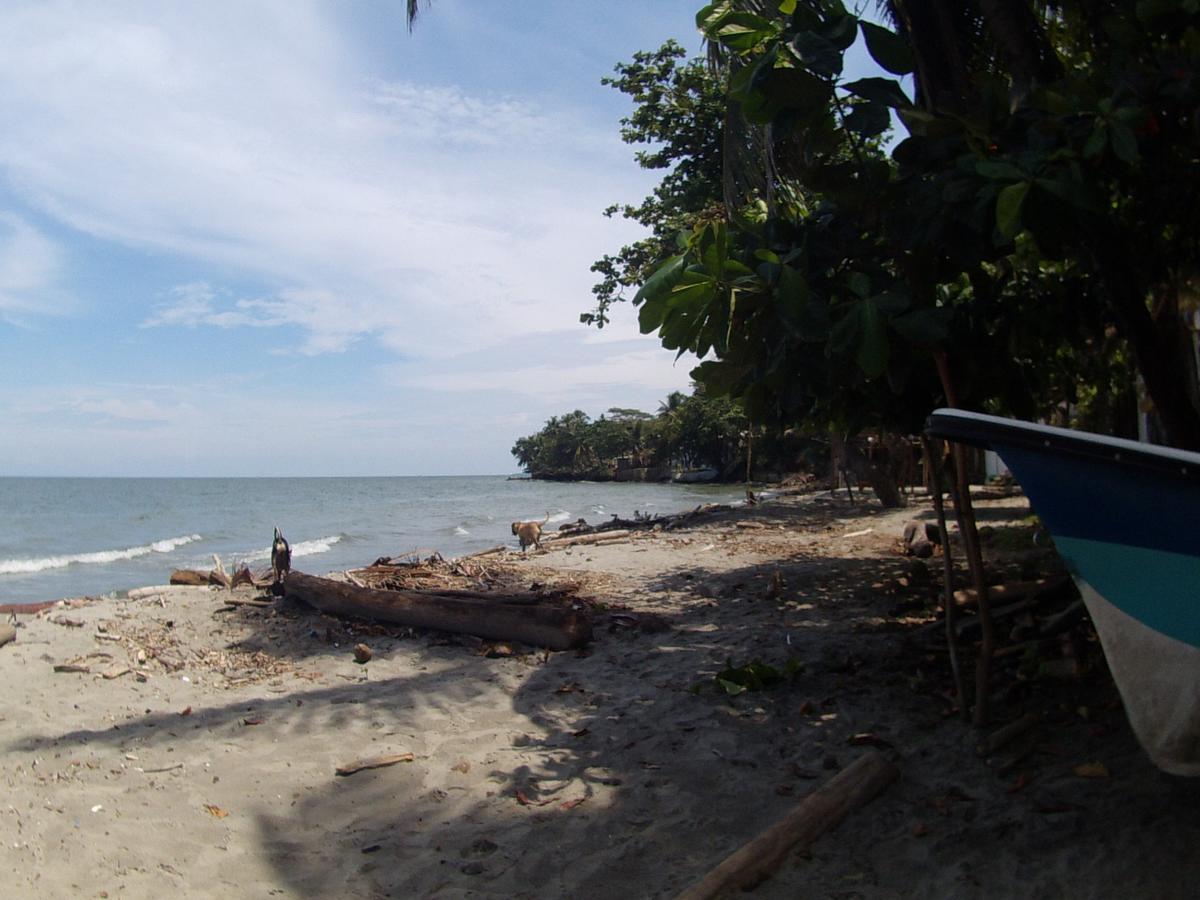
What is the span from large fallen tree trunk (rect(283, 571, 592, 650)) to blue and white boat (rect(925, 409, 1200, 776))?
12.2ft

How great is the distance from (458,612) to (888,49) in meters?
4.64

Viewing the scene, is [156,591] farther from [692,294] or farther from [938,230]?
[938,230]

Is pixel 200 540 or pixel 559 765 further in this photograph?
pixel 200 540

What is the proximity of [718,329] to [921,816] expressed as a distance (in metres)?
2.01

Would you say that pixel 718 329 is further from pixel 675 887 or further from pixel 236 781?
pixel 236 781

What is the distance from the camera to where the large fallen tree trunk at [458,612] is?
20.0ft

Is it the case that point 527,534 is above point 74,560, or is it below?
above

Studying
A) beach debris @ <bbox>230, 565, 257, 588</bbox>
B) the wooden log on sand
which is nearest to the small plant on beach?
beach debris @ <bbox>230, 565, 257, 588</bbox>

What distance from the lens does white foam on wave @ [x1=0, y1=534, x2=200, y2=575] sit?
19.2 meters

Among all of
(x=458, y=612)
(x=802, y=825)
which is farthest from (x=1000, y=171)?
(x=458, y=612)

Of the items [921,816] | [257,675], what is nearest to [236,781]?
[257,675]

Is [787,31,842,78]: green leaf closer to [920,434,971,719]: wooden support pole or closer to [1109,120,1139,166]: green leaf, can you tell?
[1109,120,1139,166]: green leaf

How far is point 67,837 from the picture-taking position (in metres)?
3.46

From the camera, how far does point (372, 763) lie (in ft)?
13.8
